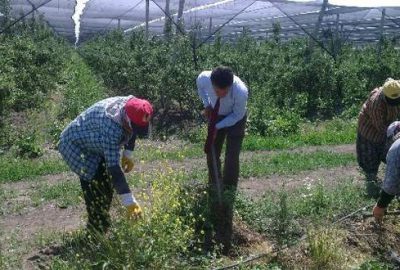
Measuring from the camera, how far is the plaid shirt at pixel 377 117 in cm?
630

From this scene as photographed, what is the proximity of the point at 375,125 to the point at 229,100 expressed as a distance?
205cm

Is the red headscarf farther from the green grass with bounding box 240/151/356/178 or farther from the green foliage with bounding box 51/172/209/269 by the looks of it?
the green grass with bounding box 240/151/356/178

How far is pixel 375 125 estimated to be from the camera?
655 cm

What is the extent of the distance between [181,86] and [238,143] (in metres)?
6.78

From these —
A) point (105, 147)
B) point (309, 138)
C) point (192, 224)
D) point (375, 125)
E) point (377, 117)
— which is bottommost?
point (309, 138)

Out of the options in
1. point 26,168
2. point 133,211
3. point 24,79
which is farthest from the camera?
point 24,79

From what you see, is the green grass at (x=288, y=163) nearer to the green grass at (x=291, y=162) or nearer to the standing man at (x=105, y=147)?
the green grass at (x=291, y=162)

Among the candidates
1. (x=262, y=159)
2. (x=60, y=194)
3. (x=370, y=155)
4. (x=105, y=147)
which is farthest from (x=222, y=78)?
(x=262, y=159)

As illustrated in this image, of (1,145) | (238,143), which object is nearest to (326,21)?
(1,145)

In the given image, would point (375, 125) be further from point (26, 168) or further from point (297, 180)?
point (26, 168)

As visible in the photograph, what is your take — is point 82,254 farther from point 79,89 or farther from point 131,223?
point 79,89

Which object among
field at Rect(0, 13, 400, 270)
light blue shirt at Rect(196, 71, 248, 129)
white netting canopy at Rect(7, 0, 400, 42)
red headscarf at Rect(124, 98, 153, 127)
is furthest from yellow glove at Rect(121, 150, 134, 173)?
white netting canopy at Rect(7, 0, 400, 42)

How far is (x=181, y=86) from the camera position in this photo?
12422 millimetres

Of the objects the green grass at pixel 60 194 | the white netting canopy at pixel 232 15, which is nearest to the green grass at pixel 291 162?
the green grass at pixel 60 194
